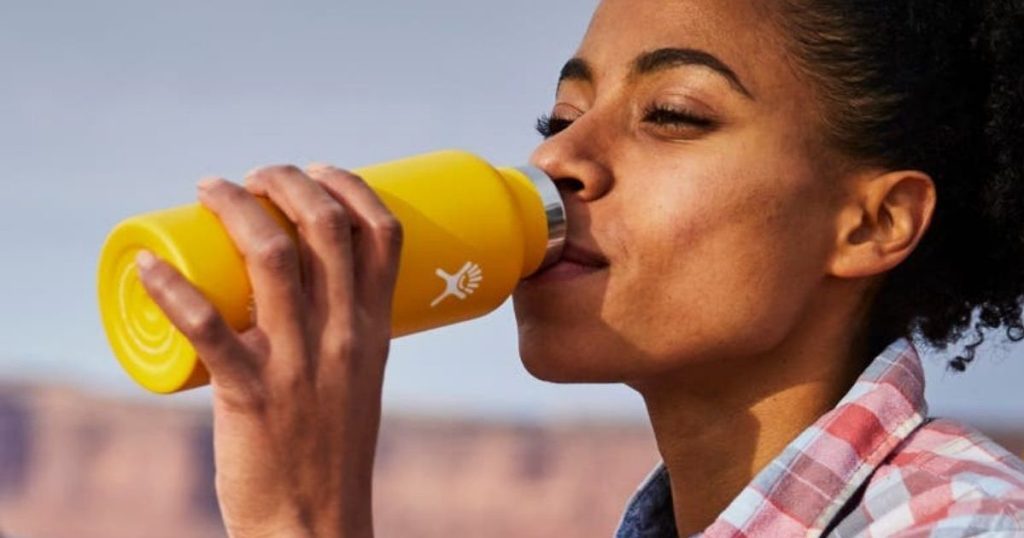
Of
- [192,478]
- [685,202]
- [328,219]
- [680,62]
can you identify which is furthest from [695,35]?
[192,478]

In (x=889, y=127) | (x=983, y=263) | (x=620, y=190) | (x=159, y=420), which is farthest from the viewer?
(x=159, y=420)

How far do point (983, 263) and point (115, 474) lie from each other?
25.9 meters

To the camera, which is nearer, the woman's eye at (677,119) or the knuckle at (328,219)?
the knuckle at (328,219)

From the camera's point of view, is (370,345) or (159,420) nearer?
(370,345)

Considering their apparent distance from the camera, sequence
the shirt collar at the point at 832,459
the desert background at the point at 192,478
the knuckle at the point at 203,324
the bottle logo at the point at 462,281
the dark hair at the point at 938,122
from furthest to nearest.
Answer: the desert background at the point at 192,478, the dark hair at the point at 938,122, the shirt collar at the point at 832,459, the bottle logo at the point at 462,281, the knuckle at the point at 203,324

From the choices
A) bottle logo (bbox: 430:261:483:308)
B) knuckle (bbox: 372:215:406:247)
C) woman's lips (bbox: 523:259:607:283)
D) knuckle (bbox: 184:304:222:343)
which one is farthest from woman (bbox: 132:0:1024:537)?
knuckle (bbox: 184:304:222:343)

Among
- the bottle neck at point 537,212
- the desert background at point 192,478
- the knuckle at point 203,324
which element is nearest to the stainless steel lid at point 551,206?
the bottle neck at point 537,212

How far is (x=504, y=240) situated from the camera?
1.33 metres

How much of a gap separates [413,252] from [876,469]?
1.60ft

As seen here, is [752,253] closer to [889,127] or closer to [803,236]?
[803,236]

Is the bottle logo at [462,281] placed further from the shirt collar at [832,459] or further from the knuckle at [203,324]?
the shirt collar at [832,459]

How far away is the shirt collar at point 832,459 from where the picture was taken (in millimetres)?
1482

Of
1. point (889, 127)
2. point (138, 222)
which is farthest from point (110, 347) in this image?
point (889, 127)

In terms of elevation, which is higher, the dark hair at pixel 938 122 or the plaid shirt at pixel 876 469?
the dark hair at pixel 938 122
